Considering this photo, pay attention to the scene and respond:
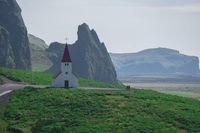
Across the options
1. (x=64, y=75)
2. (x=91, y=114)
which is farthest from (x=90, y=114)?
(x=64, y=75)

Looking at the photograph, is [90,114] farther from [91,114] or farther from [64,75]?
[64,75]

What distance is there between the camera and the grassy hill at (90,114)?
115 ft

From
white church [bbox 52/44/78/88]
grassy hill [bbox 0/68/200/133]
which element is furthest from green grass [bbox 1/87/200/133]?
white church [bbox 52/44/78/88]

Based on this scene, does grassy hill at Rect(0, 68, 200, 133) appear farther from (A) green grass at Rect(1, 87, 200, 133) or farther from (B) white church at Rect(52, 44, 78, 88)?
(B) white church at Rect(52, 44, 78, 88)

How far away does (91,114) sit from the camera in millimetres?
39844

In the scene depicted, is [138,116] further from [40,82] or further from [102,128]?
[40,82]

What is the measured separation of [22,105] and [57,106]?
6060mm

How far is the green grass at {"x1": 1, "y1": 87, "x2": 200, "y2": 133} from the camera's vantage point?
35250 millimetres

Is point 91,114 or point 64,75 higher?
point 64,75

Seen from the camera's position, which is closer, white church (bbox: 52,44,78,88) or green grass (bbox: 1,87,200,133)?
green grass (bbox: 1,87,200,133)

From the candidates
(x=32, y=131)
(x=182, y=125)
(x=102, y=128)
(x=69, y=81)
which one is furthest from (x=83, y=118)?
(x=69, y=81)

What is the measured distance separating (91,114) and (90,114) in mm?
219

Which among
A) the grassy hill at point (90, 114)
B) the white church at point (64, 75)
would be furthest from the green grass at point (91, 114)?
the white church at point (64, 75)

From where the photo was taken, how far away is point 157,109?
43094mm
